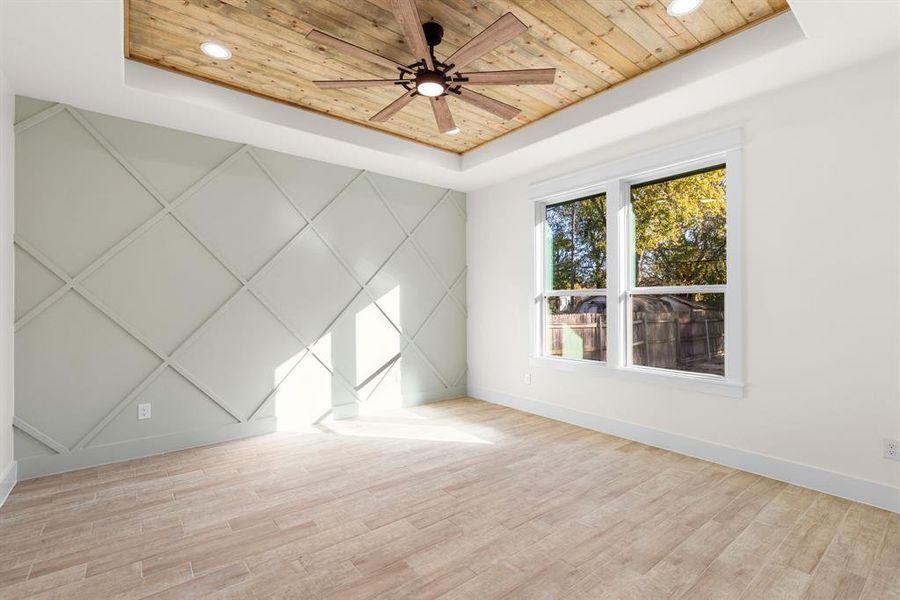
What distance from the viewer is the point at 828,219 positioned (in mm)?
2631

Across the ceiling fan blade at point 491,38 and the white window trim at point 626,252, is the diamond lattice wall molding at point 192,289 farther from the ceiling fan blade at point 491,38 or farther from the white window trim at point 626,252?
the ceiling fan blade at point 491,38

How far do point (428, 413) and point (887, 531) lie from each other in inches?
134

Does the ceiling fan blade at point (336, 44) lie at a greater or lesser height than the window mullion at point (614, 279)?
greater

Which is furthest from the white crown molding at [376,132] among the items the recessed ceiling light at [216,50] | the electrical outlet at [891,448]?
the electrical outlet at [891,448]

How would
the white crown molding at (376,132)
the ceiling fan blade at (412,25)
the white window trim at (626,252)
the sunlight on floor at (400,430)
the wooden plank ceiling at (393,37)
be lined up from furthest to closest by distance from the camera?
the sunlight on floor at (400,430) < the white window trim at (626,252) < the wooden plank ceiling at (393,37) < the white crown molding at (376,132) < the ceiling fan blade at (412,25)

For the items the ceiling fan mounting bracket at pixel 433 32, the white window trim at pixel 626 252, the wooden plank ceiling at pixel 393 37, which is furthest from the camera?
the white window trim at pixel 626 252

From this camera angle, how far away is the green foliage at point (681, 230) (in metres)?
3.23

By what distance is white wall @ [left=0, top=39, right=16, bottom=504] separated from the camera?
2.58 meters

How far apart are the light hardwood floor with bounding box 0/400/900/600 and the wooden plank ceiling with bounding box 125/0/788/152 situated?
2.77m

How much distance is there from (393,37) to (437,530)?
2820 millimetres

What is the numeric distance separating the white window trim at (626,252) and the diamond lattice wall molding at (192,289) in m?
1.37

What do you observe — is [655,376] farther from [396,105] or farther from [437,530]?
[396,105]

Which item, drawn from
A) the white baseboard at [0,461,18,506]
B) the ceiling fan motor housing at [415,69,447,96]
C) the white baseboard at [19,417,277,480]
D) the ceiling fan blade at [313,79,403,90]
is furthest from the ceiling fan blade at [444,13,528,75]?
the white baseboard at [0,461,18,506]

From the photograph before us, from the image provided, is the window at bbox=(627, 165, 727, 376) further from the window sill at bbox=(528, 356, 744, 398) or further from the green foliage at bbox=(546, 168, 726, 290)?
the window sill at bbox=(528, 356, 744, 398)
